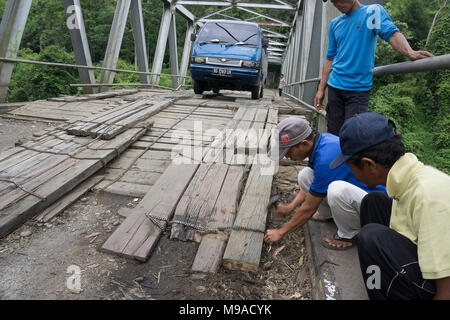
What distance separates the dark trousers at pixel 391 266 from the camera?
127 cm

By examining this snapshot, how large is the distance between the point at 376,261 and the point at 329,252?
55 cm

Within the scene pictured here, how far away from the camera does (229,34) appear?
7910 millimetres

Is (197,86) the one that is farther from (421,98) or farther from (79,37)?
(421,98)

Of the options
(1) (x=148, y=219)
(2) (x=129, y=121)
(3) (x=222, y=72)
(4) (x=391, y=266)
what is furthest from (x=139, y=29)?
(4) (x=391, y=266)

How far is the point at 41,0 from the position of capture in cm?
2967

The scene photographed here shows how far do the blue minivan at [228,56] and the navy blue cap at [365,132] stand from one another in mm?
6141

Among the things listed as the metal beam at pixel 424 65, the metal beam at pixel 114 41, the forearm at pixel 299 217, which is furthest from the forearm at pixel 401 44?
the metal beam at pixel 114 41

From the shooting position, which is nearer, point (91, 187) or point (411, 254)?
point (411, 254)

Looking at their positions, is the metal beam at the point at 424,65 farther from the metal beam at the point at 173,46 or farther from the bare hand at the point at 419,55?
the metal beam at the point at 173,46

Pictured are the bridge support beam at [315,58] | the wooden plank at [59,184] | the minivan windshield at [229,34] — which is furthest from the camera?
the minivan windshield at [229,34]

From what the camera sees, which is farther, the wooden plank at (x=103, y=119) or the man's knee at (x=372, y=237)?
the wooden plank at (x=103, y=119)

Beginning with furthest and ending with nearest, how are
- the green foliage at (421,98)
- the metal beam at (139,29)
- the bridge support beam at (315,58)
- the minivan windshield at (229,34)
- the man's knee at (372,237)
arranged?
the metal beam at (139,29), the minivan windshield at (229,34), the bridge support beam at (315,58), the green foliage at (421,98), the man's knee at (372,237)

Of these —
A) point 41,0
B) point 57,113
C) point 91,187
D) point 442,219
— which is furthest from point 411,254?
point 41,0

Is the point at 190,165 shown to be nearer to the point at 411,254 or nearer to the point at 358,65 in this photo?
the point at 358,65
